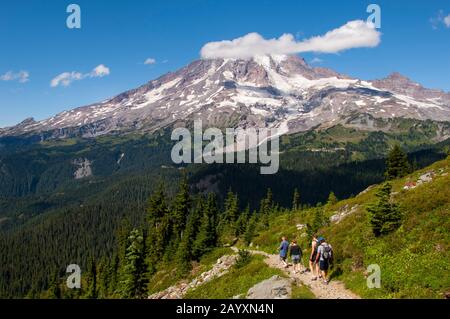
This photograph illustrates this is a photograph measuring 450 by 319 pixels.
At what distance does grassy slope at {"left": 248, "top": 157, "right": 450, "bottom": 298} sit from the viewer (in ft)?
76.6

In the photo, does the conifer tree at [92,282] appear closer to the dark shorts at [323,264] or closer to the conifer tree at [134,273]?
the conifer tree at [134,273]

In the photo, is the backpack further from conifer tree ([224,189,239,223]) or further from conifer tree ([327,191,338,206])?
conifer tree ([224,189,239,223])

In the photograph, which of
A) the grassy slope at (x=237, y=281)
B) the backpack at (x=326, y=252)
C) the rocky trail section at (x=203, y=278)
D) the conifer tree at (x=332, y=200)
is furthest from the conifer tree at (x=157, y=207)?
the backpack at (x=326, y=252)

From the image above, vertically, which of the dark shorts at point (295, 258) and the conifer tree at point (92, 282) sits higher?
the dark shorts at point (295, 258)

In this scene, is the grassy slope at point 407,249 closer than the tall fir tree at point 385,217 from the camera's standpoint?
Yes

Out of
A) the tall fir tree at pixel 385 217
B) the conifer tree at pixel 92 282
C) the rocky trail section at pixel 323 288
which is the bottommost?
the conifer tree at pixel 92 282

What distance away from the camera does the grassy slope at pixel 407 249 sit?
76.6ft

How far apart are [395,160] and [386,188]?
159ft

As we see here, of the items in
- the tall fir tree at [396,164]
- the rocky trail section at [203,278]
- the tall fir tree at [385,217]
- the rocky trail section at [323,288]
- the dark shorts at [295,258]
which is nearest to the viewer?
the rocky trail section at [323,288]

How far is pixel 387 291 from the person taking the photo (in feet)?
77.6

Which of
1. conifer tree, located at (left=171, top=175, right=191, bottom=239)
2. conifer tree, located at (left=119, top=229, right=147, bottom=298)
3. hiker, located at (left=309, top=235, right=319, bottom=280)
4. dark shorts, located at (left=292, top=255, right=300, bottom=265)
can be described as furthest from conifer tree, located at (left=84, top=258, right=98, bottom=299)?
hiker, located at (left=309, top=235, right=319, bottom=280)

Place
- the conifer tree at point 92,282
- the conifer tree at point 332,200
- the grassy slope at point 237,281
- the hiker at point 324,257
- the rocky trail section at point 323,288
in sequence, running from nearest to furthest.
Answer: the rocky trail section at point 323,288 → the hiker at point 324,257 → the grassy slope at point 237,281 → the conifer tree at point 332,200 → the conifer tree at point 92,282
